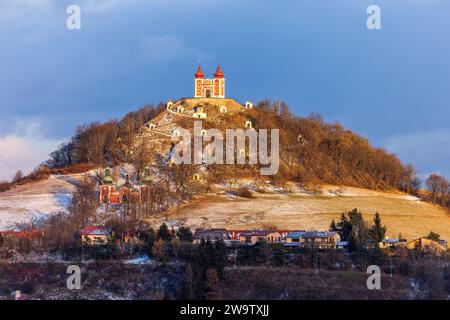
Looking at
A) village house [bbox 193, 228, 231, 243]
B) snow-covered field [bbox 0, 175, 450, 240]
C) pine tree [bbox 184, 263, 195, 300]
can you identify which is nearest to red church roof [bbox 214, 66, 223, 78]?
snow-covered field [bbox 0, 175, 450, 240]

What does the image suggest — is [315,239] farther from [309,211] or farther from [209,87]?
[209,87]

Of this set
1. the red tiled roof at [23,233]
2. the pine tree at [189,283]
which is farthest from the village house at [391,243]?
the red tiled roof at [23,233]

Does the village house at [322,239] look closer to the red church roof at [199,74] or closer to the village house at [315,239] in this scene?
the village house at [315,239]

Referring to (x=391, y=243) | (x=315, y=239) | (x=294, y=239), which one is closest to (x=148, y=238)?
(x=294, y=239)
